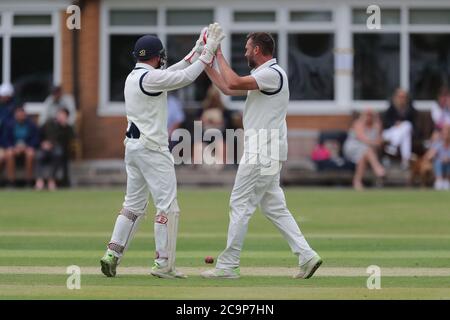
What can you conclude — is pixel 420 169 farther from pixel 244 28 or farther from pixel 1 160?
pixel 1 160

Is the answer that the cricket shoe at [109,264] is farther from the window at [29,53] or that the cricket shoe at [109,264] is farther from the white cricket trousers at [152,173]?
the window at [29,53]

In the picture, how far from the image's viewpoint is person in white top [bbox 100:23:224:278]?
12.2m

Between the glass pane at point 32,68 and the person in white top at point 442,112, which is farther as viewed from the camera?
the glass pane at point 32,68

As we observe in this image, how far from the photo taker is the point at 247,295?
35.4ft

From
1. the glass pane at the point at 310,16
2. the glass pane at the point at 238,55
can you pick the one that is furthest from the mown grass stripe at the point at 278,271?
the glass pane at the point at 310,16

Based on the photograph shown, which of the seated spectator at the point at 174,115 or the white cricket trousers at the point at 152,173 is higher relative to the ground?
the seated spectator at the point at 174,115

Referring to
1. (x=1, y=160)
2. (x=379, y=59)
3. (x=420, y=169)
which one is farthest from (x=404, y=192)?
(x=1, y=160)

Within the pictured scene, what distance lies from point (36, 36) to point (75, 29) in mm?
1367

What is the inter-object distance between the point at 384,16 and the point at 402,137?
3386 mm

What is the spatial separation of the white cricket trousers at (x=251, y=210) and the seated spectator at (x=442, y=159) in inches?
570

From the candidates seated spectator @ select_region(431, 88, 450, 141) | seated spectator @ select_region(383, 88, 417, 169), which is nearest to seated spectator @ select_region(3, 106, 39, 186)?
seated spectator @ select_region(383, 88, 417, 169)

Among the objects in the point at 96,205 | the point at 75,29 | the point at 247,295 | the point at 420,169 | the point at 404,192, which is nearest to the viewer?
the point at 247,295

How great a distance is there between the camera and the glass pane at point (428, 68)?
1175 inches
